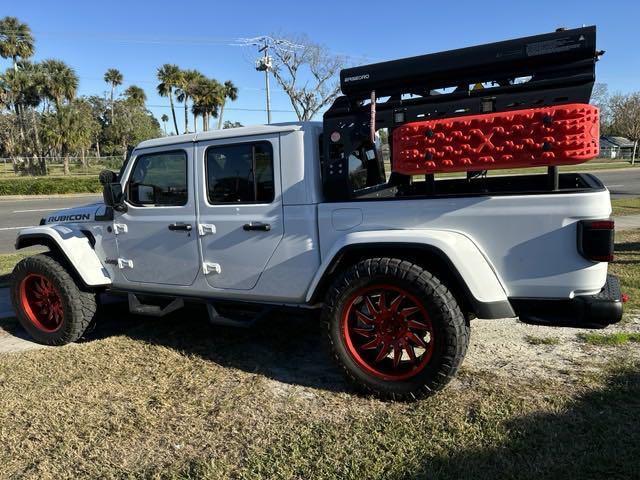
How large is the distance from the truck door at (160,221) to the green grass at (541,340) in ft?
9.09

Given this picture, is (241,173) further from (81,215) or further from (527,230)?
(527,230)

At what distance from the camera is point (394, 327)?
10.8 feet

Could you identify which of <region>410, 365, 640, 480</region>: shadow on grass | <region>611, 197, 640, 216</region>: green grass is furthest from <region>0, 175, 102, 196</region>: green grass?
<region>410, 365, 640, 480</region>: shadow on grass

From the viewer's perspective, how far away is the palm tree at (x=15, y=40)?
41062 mm

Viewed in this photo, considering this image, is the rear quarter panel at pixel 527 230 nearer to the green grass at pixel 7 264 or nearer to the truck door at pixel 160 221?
the truck door at pixel 160 221

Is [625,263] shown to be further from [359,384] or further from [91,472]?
[91,472]

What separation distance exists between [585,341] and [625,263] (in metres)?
2.97

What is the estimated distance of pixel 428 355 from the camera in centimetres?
317

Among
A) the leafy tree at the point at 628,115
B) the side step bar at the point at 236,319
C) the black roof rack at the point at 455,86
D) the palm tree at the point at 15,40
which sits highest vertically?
the palm tree at the point at 15,40

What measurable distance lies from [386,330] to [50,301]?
3.21 meters

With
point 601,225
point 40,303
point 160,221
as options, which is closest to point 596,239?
point 601,225

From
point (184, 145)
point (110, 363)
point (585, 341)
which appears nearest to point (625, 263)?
point (585, 341)

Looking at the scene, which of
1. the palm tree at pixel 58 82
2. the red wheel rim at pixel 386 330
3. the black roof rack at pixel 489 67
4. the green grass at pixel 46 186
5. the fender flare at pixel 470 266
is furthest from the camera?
the palm tree at pixel 58 82

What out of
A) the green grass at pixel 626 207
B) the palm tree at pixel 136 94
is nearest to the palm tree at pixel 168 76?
the palm tree at pixel 136 94
